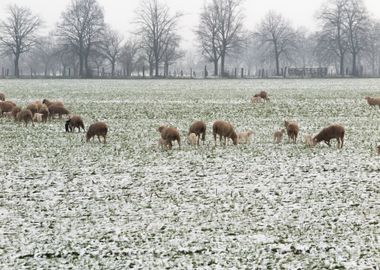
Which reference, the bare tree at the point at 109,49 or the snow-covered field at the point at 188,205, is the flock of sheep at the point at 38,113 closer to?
the snow-covered field at the point at 188,205

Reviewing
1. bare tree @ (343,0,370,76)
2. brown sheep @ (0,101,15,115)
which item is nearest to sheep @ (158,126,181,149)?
brown sheep @ (0,101,15,115)

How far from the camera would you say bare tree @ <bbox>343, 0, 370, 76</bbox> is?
8100 cm

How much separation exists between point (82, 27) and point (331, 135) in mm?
68088

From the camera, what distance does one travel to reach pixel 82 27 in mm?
78312

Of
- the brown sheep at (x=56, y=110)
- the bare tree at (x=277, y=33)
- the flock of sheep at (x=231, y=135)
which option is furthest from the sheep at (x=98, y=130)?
the bare tree at (x=277, y=33)

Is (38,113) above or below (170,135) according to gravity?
above

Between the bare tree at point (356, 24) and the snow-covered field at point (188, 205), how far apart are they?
68.4 metres

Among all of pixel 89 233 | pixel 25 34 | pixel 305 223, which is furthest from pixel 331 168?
pixel 25 34

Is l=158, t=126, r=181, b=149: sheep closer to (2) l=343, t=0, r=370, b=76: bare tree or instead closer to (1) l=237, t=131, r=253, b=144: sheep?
(1) l=237, t=131, r=253, b=144: sheep

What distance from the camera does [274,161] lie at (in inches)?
510

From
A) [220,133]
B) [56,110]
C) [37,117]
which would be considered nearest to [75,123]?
[37,117]

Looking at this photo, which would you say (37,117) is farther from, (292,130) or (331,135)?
(331,135)

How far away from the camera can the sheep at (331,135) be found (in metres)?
14.7

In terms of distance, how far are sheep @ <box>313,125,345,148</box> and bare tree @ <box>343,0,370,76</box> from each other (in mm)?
69522
